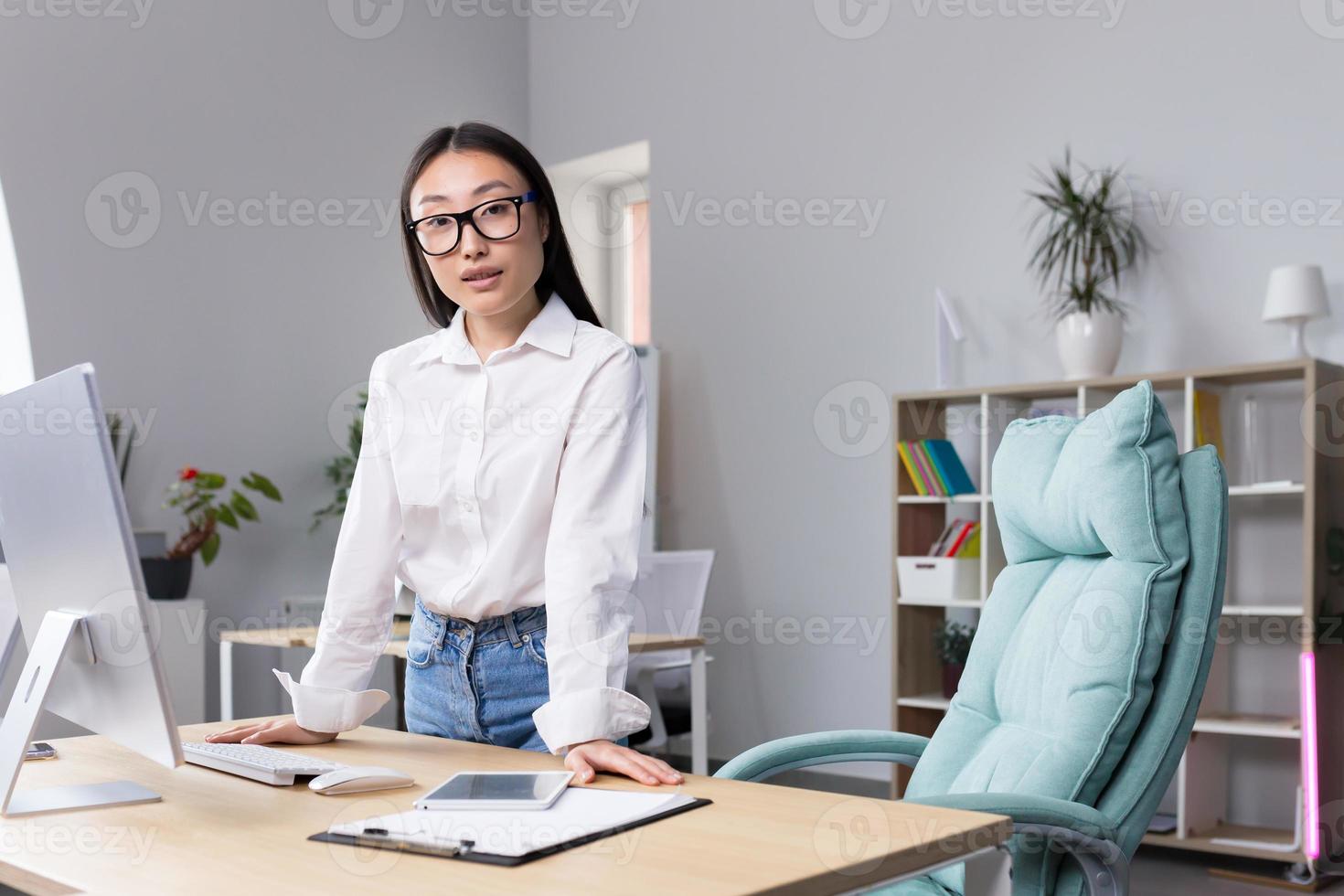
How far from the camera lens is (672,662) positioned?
4328mm

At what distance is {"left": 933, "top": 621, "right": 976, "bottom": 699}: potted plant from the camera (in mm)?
4410

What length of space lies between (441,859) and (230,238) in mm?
4813

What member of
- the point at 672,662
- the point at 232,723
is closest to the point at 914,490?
the point at 672,662

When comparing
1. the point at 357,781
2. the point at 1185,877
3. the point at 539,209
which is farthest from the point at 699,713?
the point at 357,781

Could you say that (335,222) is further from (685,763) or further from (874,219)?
(685,763)

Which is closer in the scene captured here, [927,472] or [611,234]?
[927,472]

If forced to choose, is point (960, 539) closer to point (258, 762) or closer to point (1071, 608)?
point (1071, 608)

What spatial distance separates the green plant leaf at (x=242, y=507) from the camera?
5.09m

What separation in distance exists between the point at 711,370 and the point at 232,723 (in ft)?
13.3

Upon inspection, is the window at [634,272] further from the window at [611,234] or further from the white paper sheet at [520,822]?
the white paper sheet at [520,822]

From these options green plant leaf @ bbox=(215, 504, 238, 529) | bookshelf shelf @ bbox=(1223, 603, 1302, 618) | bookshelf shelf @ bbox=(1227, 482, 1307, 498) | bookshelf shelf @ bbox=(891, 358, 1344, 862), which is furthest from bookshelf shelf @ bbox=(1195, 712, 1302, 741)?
green plant leaf @ bbox=(215, 504, 238, 529)

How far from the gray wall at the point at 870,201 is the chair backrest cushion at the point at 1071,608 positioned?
2535mm

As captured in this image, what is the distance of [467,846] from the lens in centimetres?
112

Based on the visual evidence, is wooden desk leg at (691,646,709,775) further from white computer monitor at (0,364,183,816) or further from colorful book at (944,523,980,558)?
white computer monitor at (0,364,183,816)
